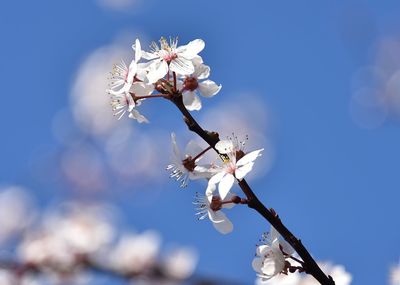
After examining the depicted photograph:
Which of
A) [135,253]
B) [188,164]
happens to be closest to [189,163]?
[188,164]

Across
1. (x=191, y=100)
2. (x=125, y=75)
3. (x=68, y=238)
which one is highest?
(x=68, y=238)

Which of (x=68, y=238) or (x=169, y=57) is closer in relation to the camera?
(x=169, y=57)

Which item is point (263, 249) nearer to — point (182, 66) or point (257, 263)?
point (257, 263)

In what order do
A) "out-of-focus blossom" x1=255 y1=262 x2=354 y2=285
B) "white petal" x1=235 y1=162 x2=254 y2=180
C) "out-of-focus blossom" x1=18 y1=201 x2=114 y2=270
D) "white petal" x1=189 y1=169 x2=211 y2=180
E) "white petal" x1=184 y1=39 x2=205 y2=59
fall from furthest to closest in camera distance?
"out-of-focus blossom" x1=18 y1=201 x2=114 y2=270
"out-of-focus blossom" x1=255 y1=262 x2=354 y2=285
"white petal" x1=184 y1=39 x2=205 y2=59
"white petal" x1=189 y1=169 x2=211 y2=180
"white petal" x1=235 y1=162 x2=254 y2=180

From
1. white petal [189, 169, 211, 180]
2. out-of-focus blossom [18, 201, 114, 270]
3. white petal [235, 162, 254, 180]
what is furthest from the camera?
out-of-focus blossom [18, 201, 114, 270]

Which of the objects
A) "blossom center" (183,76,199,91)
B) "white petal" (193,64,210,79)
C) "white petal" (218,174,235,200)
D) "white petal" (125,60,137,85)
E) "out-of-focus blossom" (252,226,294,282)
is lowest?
"out-of-focus blossom" (252,226,294,282)

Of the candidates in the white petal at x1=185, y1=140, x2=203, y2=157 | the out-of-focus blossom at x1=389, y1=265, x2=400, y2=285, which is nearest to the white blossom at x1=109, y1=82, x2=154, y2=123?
the white petal at x1=185, y1=140, x2=203, y2=157

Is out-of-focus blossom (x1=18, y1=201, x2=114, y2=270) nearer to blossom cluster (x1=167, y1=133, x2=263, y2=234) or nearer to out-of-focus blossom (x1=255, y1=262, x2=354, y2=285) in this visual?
out-of-focus blossom (x1=255, y1=262, x2=354, y2=285)
